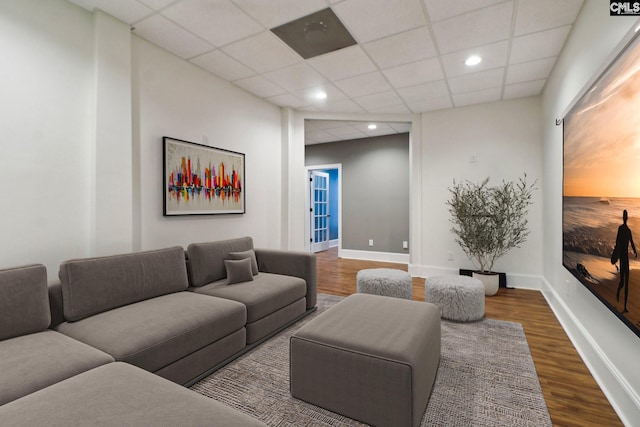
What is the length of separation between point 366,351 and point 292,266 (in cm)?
180

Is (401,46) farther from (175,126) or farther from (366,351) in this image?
(366,351)

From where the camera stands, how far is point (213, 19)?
2572mm

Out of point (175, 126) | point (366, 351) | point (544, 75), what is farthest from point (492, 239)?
point (175, 126)

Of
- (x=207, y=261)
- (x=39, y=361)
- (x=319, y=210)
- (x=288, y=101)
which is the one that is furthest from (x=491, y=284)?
(x=319, y=210)

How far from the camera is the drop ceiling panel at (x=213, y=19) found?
241 centimetres

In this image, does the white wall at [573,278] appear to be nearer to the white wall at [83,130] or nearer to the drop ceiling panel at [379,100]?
the drop ceiling panel at [379,100]

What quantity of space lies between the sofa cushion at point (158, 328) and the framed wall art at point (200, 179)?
1178 millimetres

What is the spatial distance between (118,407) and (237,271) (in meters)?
1.89

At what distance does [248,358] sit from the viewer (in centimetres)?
239

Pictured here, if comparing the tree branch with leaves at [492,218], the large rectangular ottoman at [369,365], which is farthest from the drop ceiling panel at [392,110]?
the large rectangular ottoman at [369,365]

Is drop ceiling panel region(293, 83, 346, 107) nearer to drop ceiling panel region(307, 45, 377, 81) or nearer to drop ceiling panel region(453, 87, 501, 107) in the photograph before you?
drop ceiling panel region(307, 45, 377, 81)

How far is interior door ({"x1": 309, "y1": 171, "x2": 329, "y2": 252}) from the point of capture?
310 inches

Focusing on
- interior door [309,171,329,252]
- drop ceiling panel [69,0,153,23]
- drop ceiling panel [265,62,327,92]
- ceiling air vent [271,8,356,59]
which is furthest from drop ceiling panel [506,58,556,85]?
interior door [309,171,329,252]

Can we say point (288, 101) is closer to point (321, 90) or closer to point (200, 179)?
point (321, 90)
